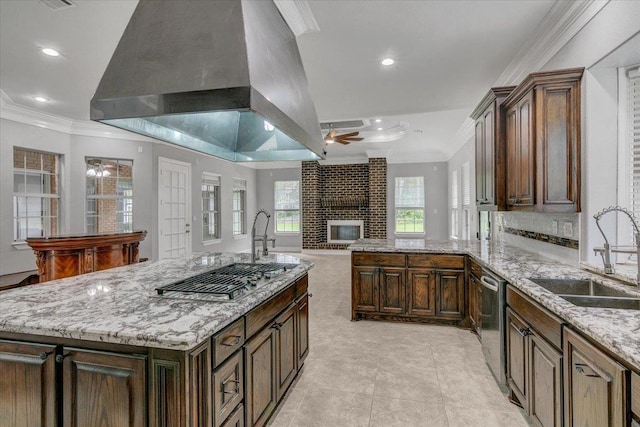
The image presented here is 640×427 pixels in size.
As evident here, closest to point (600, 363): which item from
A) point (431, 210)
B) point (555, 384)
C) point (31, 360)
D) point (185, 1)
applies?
point (555, 384)

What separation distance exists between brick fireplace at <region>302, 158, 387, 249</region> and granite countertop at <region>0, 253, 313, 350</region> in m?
7.35

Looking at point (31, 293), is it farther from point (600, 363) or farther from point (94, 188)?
point (94, 188)

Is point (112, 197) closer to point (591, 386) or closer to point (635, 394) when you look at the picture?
point (591, 386)

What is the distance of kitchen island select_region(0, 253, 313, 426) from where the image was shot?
1199mm

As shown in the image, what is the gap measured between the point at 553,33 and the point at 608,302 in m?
2.09

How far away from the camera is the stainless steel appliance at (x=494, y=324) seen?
89.7 inches

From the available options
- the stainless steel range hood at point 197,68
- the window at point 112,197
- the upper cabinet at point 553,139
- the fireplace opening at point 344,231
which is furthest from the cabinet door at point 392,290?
the fireplace opening at point 344,231

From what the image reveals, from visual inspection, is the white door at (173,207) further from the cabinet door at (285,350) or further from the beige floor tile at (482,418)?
the beige floor tile at (482,418)

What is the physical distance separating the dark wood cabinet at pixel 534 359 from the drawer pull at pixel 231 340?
1524 millimetres

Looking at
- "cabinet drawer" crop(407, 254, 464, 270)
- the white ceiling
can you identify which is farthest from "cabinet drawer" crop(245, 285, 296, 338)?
Answer: the white ceiling

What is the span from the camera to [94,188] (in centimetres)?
596

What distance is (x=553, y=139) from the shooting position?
7.68 feet

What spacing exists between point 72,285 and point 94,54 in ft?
8.16

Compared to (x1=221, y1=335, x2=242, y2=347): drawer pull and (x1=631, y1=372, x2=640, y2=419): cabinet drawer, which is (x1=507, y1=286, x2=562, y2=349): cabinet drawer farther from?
(x1=221, y1=335, x2=242, y2=347): drawer pull
